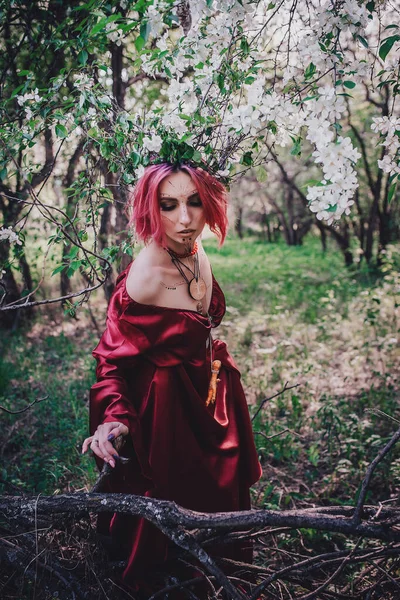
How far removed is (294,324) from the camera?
5.59 metres

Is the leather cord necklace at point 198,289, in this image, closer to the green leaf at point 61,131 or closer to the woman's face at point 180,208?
the woman's face at point 180,208

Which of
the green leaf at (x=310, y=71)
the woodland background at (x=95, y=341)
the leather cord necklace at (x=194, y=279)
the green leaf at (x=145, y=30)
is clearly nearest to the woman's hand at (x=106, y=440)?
the woodland background at (x=95, y=341)

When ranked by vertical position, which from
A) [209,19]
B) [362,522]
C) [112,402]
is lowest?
[362,522]

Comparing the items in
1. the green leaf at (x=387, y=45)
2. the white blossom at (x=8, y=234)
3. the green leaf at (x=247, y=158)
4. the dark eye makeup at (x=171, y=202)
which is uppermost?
the green leaf at (x=387, y=45)

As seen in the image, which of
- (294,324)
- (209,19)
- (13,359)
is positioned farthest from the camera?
(294,324)

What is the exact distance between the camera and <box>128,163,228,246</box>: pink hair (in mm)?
1657

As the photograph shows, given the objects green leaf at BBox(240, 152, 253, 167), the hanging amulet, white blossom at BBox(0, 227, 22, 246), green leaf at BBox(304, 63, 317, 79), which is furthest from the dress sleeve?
green leaf at BBox(304, 63, 317, 79)

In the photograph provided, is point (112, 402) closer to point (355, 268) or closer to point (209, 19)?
point (209, 19)

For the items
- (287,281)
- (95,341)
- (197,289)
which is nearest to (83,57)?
(197,289)

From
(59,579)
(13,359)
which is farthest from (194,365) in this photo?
(13,359)

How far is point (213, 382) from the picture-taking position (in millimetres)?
1939

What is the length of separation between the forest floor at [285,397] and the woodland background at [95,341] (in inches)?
0.6

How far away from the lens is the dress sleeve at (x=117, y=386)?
164 centimetres

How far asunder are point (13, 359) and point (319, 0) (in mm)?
4211
